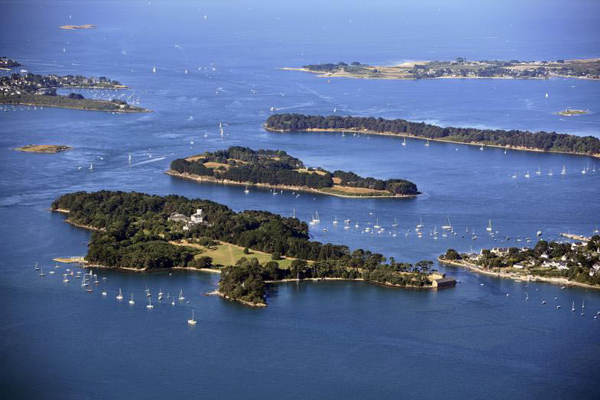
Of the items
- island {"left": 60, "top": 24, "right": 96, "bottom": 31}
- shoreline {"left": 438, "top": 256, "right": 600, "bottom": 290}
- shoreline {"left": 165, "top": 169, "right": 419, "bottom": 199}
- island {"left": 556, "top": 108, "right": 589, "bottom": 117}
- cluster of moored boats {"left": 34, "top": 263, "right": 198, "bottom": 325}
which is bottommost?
cluster of moored boats {"left": 34, "top": 263, "right": 198, "bottom": 325}

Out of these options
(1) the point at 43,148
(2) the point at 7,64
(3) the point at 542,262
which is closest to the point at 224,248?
(3) the point at 542,262

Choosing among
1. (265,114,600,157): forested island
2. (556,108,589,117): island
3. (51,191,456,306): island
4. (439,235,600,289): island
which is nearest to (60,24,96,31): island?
(265,114,600,157): forested island

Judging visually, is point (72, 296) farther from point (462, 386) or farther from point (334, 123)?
point (334, 123)

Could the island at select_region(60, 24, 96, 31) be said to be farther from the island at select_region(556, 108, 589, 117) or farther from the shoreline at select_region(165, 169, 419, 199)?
the shoreline at select_region(165, 169, 419, 199)

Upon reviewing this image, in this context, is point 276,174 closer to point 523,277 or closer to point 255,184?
point 255,184

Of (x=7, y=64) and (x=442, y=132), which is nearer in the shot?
(x=442, y=132)

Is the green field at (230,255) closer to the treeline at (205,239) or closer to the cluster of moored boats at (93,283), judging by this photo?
the treeline at (205,239)

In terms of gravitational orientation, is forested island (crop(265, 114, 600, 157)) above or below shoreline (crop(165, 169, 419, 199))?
above
